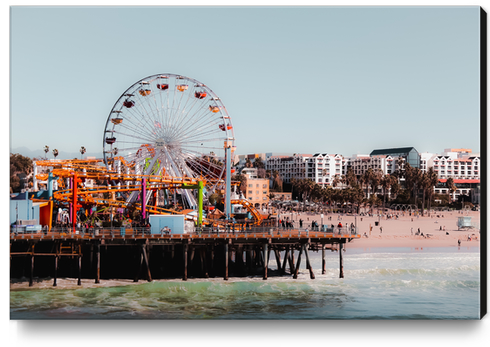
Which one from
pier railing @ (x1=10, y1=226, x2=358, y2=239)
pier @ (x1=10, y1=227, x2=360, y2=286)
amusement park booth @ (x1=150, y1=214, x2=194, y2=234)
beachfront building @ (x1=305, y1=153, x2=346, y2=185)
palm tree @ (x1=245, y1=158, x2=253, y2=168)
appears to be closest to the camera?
pier railing @ (x1=10, y1=226, x2=358, y2=239)

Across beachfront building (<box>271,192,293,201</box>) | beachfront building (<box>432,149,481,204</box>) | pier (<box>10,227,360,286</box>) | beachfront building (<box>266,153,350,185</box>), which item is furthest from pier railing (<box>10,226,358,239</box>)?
beachfront building (<box>266,153,350,185</box>)

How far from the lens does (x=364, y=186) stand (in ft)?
474

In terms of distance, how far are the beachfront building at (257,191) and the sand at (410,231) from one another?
90.9 feet

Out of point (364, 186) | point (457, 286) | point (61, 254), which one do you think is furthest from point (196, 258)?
point (364, 186)

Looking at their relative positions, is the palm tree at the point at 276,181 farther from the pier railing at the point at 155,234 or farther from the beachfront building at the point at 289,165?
the pier railing at the point at 155,234

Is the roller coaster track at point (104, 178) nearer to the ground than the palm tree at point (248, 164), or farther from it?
nearer to the ground

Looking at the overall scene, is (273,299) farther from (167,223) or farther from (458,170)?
(458,170)

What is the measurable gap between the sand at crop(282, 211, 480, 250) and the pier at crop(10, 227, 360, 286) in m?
12.6

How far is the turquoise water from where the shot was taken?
3585 centimetres

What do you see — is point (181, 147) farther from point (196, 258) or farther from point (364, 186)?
point (364, 186)

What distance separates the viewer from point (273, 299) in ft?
130

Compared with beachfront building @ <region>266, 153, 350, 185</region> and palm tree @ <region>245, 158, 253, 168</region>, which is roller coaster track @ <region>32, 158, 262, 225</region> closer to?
beachfront building @ <region>266, 153, 350, 185</region>

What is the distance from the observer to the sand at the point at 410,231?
238ft

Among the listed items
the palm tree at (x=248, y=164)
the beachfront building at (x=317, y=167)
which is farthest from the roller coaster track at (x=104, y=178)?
the palm tree at (x=248, y=164)
